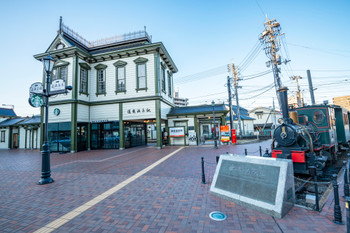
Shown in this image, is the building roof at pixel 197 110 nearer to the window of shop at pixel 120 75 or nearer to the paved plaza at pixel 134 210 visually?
the window of shop at pixel 120 75

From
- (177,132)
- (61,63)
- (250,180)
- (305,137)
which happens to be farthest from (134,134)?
(250,180)

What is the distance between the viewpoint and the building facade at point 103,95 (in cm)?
1596

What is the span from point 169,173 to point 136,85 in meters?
11.8

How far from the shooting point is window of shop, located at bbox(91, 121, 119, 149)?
1709 centimetres

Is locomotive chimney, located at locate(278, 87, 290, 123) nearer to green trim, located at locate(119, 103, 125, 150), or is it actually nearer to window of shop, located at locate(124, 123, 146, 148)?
green trim, located at locate(119, 103, 125, 150)

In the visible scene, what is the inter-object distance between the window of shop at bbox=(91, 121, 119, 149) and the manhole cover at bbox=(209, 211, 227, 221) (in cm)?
1515

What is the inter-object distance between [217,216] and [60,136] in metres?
17.6

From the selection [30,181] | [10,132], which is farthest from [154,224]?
[10,132]

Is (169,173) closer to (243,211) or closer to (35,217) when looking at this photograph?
(243,211)

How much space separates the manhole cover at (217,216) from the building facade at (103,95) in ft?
41.3

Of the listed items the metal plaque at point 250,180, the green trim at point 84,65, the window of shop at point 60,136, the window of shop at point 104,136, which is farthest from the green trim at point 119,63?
the metal plaque at point 250,180

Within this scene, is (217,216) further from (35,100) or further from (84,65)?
(84,65)

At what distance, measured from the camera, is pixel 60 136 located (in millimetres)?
16109

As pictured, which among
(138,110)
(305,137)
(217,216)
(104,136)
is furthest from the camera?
(104,136)
